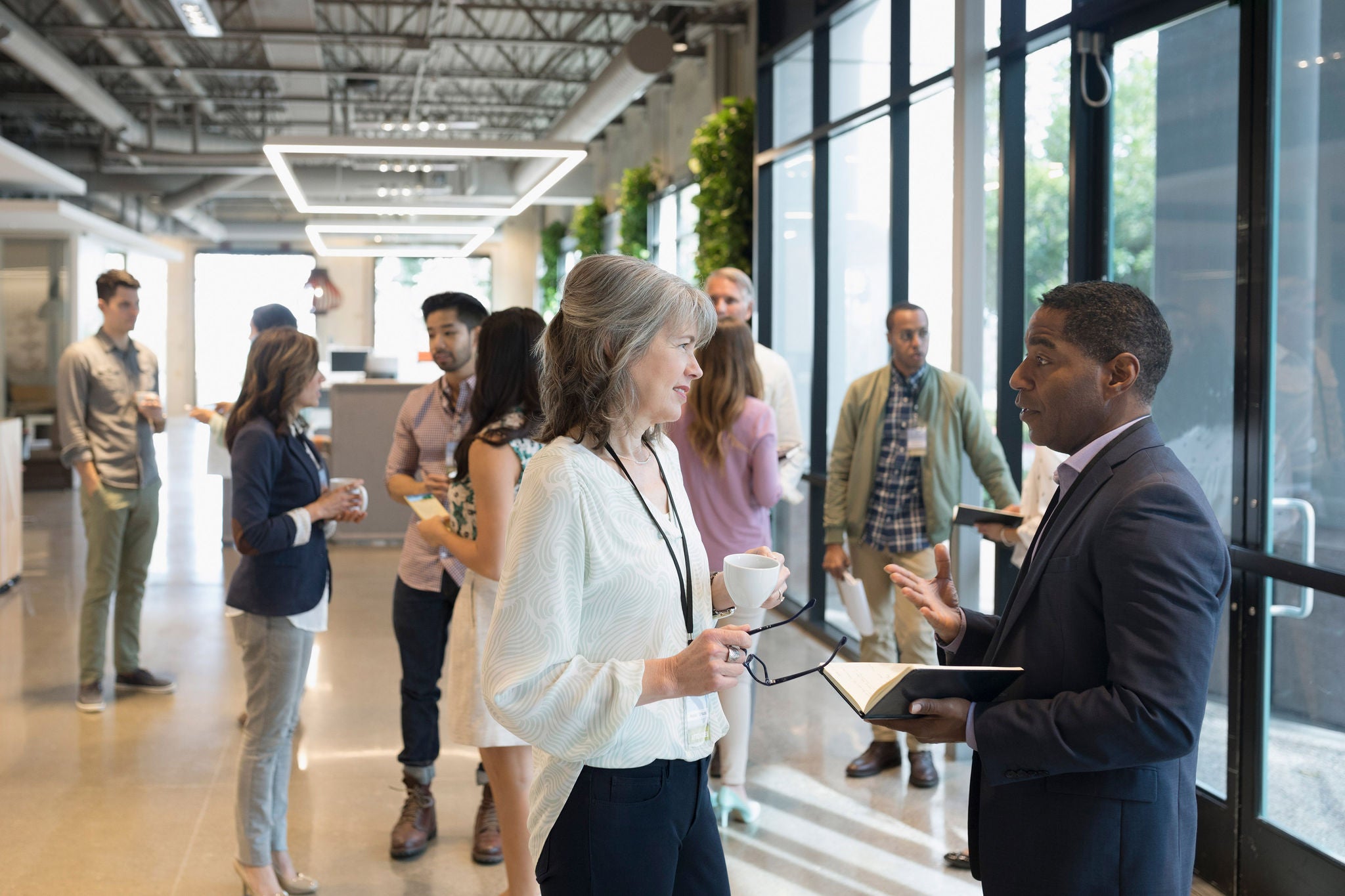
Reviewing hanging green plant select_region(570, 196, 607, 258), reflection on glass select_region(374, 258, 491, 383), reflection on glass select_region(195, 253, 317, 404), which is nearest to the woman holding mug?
hanging green plant select_region(570, 196, 607, 258)

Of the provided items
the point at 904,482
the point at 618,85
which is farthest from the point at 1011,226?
the point at 618,85

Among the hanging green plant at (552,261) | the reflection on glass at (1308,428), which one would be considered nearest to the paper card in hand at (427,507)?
the reflection on glass at (1308,428)

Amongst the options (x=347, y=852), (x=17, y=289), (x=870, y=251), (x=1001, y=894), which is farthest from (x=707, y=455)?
(x=17, y=289)

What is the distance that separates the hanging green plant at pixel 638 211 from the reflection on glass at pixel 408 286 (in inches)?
434

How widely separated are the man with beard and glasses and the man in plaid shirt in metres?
1.44

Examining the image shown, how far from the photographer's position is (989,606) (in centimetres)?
487

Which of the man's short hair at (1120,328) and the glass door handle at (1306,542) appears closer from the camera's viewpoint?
the man's short hair at (1120,328)

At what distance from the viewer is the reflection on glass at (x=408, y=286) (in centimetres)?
2259

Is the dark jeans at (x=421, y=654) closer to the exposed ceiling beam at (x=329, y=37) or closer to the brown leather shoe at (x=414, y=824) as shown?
the brown leather shoe at (x=414, y=824)

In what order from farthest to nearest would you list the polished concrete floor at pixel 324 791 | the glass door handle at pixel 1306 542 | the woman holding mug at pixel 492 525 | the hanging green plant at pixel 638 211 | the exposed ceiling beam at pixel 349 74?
1. the hanging green plant at pixel 638 211
2. the exposed ceiling beam at pixel 349 74
3. the polished concrete floor at pixel 324 791
4. the glass door handle at pixel 1306 542
5. the woman holding mug at pixel 492 525

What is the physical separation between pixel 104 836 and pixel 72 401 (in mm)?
2123

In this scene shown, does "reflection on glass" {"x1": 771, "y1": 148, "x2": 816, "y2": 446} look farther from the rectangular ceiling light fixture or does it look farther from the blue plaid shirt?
the rectangular ceiling light fixture

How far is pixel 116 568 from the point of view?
16.7 ft

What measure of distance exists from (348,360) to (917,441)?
408 inches
